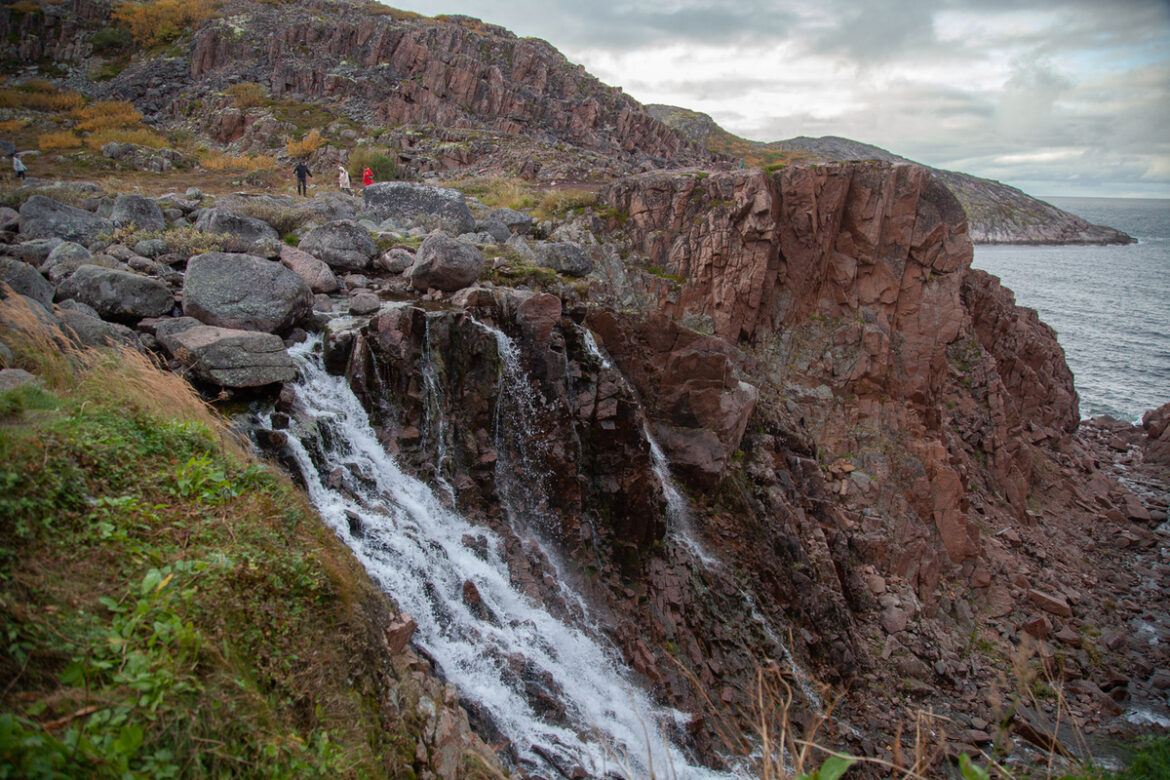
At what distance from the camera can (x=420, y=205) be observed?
54.5 feet

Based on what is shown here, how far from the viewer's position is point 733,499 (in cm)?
1234

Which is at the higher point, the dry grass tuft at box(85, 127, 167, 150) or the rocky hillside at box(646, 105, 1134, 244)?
the rocky hillside at box(646, 105, 1134, 244)

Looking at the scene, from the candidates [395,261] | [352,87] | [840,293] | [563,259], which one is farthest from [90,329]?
[352,87]

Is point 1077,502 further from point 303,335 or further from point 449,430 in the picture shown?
point 303,335

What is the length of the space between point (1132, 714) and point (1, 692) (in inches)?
710

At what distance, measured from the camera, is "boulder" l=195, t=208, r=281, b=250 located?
11.5 m

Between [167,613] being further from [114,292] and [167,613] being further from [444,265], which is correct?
[444,265]

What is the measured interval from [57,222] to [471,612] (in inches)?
430

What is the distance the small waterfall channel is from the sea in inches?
1216

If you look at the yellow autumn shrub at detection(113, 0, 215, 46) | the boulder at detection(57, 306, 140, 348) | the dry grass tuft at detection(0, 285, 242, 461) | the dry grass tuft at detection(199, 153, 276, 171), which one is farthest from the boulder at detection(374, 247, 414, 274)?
the yellow autumn shrub at detection(113, 0, 215, 46)

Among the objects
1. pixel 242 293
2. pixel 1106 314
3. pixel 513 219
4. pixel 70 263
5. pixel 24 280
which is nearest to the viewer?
pixel 24 280

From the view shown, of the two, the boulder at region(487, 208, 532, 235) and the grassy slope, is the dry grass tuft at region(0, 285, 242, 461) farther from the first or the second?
the boulder at region(487, 208, 532, 235)

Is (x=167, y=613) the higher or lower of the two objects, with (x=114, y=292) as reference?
lower

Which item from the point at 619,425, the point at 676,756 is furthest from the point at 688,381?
the point at 676,756
